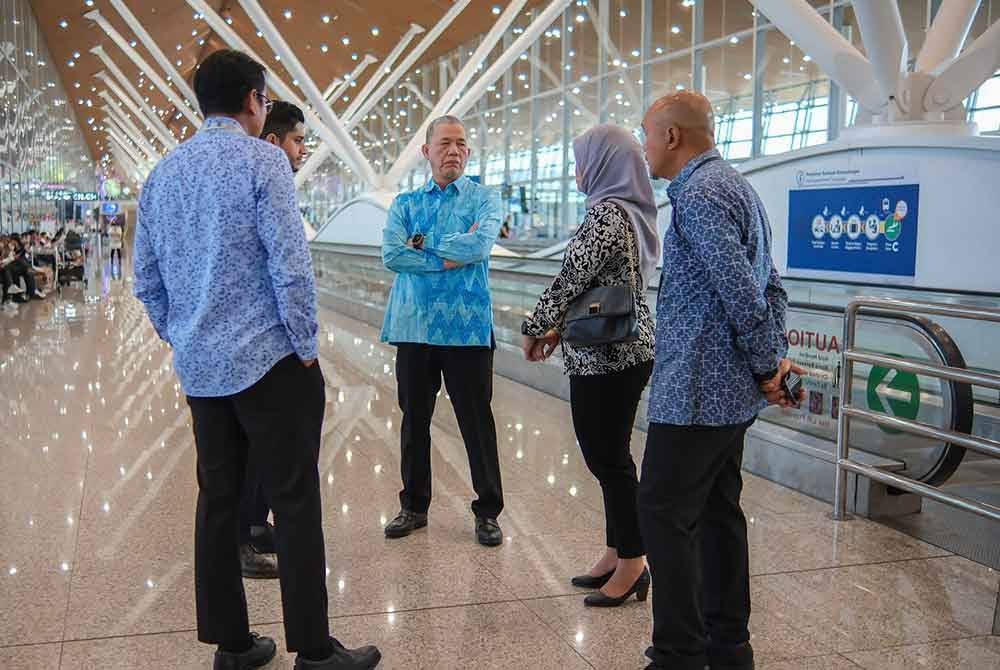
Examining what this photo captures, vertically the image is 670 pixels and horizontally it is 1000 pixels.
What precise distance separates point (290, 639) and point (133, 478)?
318 cm

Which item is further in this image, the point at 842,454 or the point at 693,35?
the point at 693,35

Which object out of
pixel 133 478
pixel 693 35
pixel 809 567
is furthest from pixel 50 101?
pixel 809 567

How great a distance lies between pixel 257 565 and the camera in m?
4.28

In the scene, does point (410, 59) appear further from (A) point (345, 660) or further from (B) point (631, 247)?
(A) point (345, 660)

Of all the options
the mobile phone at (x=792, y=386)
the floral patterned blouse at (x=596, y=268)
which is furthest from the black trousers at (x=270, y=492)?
the mobile phone at (x=792, y=386)

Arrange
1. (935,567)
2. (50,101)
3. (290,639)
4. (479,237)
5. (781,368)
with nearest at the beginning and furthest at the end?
(781,368) → (290,639) → (935,567) → (479,237) → (50,101)

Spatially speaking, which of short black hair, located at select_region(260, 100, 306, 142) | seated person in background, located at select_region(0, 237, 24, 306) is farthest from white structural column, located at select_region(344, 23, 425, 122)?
short black hair, located at select_region(260, 100, 306, 142)

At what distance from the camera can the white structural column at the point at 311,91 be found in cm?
2448

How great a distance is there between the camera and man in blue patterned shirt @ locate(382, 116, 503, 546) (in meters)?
4.66

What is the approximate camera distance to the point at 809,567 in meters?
4.34

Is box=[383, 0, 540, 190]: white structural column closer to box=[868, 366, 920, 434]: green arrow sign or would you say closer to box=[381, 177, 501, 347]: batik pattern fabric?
box=[868, 366, 920, 434]: green arrow sign

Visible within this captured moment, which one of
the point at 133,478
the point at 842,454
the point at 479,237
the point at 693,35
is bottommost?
the point at 133,478

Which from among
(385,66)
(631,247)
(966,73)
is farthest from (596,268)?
(385,66)

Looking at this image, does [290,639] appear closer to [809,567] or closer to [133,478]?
[809,567]
